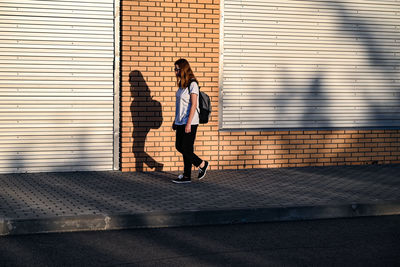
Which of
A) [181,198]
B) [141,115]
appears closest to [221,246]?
[181,198]

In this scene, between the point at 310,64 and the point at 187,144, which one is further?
the point at 310,64

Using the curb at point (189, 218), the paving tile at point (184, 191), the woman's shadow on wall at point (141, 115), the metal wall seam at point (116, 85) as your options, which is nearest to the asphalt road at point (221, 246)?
the curb at point (189, 218)

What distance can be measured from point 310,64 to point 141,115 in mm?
3225

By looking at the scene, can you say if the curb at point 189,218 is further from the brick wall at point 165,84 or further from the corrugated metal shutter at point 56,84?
the corrugated metal shutter at point 56,84

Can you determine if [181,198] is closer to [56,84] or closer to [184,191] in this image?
[184,191]

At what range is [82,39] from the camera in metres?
9.84

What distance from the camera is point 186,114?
8898 millimetres

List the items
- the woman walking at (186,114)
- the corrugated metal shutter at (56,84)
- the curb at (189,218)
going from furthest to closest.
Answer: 1. the corrugated metal shutter at (56,84)
2. the woman walking at (186,114)
3. the curb at (189,218)

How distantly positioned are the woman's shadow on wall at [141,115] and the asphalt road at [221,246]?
3.61m

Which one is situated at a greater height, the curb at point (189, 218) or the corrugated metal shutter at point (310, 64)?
the corrugated metal shutter at point (310, 64)

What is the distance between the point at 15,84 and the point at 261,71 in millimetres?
4162

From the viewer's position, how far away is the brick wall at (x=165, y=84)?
Answer: 392 inches

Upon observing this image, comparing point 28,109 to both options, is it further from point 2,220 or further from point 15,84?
point 2,220

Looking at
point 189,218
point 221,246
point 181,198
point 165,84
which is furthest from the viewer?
point 165,84
